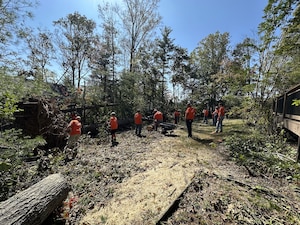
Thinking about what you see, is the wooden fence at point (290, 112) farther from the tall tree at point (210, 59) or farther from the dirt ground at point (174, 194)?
the tall tree at point (210, 59)

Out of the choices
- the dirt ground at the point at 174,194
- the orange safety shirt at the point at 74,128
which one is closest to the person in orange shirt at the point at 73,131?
the orange safety shirt at the point at 74,128

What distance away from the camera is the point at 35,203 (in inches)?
117

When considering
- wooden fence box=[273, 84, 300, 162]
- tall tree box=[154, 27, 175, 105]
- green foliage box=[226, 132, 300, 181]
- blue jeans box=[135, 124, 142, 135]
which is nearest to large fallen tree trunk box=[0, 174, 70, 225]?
green foliage box=[226, 132, 300, 181]

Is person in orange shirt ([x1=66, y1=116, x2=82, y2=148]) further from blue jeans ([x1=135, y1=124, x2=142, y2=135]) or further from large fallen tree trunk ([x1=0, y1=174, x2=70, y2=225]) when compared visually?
blue jeans ([x1=135, y1=124, x2=142, y2=135])

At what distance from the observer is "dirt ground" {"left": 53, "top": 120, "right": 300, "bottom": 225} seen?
3.23m

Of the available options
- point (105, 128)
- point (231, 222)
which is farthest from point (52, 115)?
point (231, 222)

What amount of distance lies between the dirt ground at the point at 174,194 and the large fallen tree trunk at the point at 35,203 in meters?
0.44

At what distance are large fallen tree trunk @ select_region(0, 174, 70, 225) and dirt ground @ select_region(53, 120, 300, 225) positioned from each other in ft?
1.46

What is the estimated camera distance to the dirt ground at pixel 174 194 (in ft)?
10.6

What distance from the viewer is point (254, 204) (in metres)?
3.45

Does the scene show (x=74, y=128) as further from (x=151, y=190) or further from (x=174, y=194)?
(x=174, y=194)

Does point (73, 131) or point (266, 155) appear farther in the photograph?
point (73, 131)

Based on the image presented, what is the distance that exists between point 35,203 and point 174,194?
273 cm

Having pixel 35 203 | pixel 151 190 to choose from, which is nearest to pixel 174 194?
pixel 151 190
